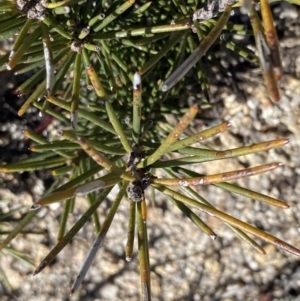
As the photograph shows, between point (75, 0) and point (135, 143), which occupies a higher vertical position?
point (75, 0)

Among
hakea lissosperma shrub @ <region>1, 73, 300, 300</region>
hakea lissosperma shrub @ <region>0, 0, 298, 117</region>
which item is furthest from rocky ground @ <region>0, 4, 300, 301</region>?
hakea lissosperma shrub @ <region>1, 73, 300, 300</region>

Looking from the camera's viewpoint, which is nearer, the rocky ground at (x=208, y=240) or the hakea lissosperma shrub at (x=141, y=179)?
the hakea lissosperma shrub at (x=141, y=179)

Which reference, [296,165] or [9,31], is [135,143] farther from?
[296,165]

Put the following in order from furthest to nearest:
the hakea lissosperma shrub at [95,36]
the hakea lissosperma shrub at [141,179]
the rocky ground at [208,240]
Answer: the rocky ground at [208,240], the hakea lissosperma shrub at [95,36], the hakea lissosperma shrub at [141,179]

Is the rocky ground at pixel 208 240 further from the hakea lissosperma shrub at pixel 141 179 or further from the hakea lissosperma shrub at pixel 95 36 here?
the hakea lissosperma shrub at pixel 141 179

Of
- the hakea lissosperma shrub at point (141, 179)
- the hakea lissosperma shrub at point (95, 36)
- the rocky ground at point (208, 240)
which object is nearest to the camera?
the hakea lissosperma shrub at point (141, 179)

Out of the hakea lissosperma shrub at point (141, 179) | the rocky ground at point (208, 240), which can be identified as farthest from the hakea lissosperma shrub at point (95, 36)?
the rocky ground at point (208, 240)

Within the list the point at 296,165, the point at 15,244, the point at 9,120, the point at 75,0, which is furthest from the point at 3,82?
the point at 296,165

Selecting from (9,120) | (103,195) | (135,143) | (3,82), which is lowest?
(103,195)
